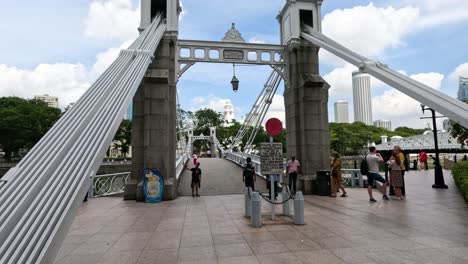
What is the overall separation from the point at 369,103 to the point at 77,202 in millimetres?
170562

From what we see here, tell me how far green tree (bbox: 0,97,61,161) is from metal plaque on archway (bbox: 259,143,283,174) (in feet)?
151

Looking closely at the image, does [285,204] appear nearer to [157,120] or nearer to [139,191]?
[139,191]

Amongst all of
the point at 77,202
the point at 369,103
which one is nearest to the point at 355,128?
the point at 77,202

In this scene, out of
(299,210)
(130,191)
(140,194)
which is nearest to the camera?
(299,210)

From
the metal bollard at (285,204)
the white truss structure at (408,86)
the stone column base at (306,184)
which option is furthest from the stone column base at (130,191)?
the white truss structure at (408,86)

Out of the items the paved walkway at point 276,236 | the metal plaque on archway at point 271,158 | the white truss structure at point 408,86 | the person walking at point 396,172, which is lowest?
the paved walkway at point 276,236

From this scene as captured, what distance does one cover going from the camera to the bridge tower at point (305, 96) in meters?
11.7

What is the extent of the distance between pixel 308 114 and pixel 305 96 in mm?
733

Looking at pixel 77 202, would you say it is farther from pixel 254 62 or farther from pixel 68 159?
pixel 254 62

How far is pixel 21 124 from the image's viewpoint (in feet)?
138

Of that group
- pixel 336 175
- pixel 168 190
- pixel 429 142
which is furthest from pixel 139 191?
pixel 429 142

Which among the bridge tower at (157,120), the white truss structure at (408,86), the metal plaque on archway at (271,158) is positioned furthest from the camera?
the bridge tower at (157,120)

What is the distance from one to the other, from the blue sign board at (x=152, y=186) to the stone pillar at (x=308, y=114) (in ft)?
17.8

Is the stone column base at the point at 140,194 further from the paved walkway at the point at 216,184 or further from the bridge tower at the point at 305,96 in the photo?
the bridge tower at the point at 305,96
